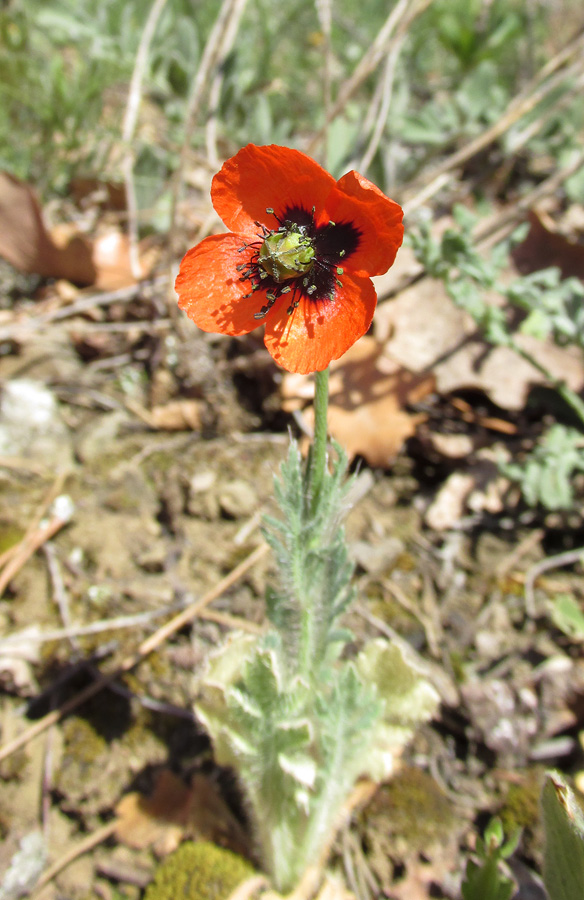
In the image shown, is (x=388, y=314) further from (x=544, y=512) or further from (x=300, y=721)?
(x=300, y=721)

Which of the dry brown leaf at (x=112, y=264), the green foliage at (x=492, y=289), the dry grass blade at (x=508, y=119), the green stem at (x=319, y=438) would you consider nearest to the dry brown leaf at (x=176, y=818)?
the green stem at (x=319, y=438)

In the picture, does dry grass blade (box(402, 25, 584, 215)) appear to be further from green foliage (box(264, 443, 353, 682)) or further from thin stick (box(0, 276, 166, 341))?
green foliage (box(264, 443, 353, 682))

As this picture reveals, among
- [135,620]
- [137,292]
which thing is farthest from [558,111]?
[135,620]

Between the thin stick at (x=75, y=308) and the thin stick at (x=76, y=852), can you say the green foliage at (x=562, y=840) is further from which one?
the thin stick at (x=75, y=308)

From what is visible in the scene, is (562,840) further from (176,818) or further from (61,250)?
(61,250)

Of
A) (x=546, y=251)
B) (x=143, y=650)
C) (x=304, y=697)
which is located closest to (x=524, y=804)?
(x=304, y=697)
